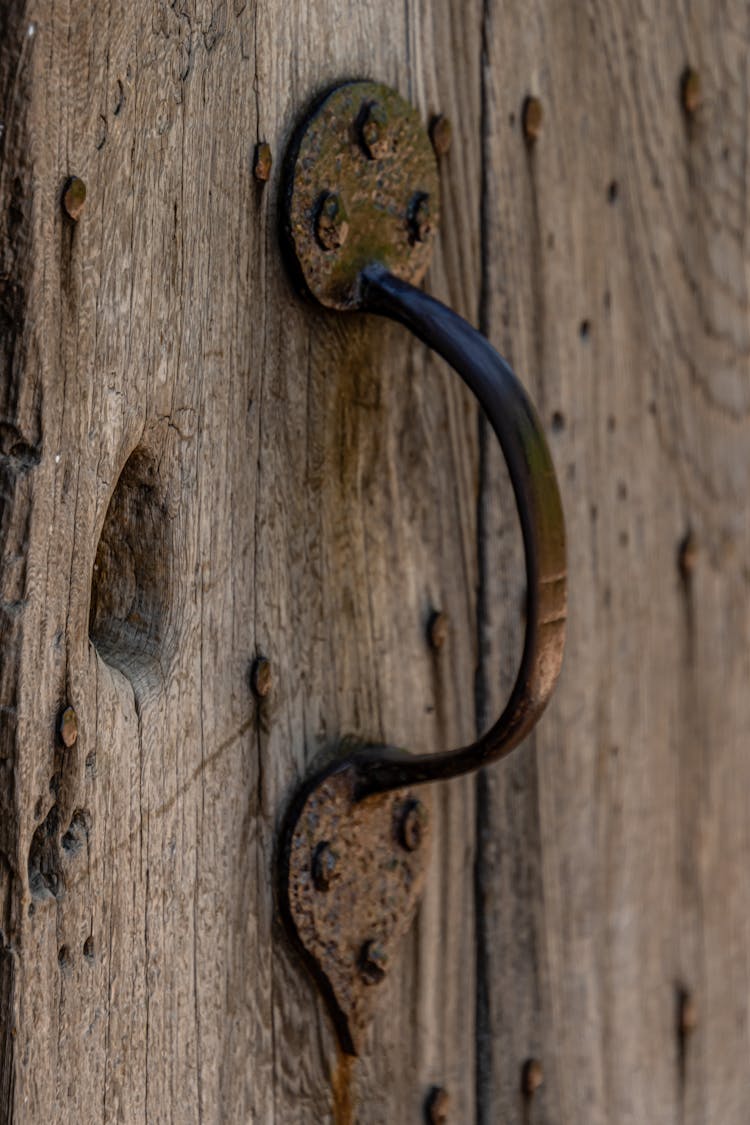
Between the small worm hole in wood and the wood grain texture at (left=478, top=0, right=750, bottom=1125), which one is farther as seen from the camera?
the wood grain texture at (left=478, top=0, right=750, bottom=1125)

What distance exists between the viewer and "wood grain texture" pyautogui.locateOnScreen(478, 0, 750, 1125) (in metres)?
0.83

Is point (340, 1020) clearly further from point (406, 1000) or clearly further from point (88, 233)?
point (88, 233)

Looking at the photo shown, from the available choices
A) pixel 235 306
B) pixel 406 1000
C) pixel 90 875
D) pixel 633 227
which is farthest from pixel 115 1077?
pixel 633 227

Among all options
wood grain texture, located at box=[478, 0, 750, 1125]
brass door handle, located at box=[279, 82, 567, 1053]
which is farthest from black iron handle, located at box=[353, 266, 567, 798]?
wood grain texture, located at box=[478, 0, 750, 1125]

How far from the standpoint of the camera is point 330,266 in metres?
0.69

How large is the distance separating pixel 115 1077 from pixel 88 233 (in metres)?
0.37

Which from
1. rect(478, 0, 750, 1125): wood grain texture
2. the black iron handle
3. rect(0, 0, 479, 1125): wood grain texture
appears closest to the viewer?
rect(0, 0, 479, 1125): wood grain texture

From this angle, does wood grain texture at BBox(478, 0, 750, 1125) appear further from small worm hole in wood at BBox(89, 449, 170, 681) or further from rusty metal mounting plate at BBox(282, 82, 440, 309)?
small worm hole in wood at BBox(89, 449, 170, 681)

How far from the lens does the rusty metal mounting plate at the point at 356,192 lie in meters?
0.68

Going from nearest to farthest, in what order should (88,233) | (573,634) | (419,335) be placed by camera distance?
(88,233) < (419,335) < (573,634)

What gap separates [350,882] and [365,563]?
0.56 feet

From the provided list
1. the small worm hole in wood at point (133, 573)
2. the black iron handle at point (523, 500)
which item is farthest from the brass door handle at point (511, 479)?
the small worm hole in wood at point (133, 573)

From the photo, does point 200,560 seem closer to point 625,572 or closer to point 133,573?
point 133,573

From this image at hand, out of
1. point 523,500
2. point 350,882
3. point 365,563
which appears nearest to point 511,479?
point 523,500
